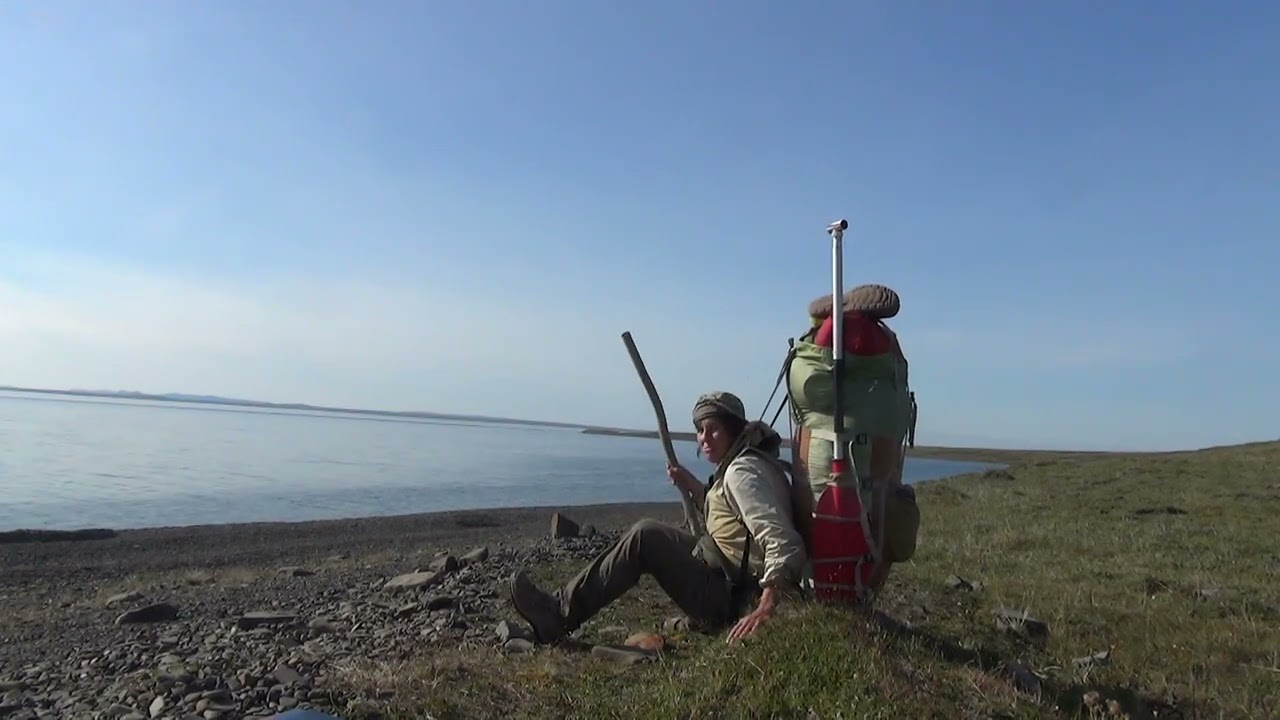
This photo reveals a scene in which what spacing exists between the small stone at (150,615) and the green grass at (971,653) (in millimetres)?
4498

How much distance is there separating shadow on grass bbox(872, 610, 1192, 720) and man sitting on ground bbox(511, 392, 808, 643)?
80 cm

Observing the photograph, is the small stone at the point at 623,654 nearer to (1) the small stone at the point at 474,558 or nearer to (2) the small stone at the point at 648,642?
(2) the small stone at the point at 648,642

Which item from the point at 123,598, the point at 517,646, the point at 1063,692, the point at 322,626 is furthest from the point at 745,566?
the point at 123,598

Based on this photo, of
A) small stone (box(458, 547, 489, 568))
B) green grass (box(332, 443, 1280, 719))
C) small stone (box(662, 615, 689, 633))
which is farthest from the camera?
small stone (box(458, 547, 489, 568))

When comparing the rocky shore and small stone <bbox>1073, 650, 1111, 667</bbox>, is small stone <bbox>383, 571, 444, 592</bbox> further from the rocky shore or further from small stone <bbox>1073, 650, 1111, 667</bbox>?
small stone <bbox>1073, 650, 1111, 667</bbox>

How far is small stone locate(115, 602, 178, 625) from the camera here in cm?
1080

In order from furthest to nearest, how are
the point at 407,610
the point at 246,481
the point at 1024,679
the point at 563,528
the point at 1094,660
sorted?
the point at 246,481 < the point at 563,528 < the point at 407,610 < the point at 1094,660 < the point at 1024,679

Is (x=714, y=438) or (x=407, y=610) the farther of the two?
(x=407, y=610)

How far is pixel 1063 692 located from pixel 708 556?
85.4 inches

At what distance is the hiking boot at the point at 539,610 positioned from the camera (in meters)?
5.98

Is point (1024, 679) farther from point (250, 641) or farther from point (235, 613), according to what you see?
point (235, 613)

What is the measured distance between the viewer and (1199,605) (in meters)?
8.09

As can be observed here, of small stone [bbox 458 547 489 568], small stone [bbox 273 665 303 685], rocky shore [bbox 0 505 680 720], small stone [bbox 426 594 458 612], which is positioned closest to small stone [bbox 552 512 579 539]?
rocky shore [bbox 0 505 680 720]

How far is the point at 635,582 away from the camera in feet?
19.6
